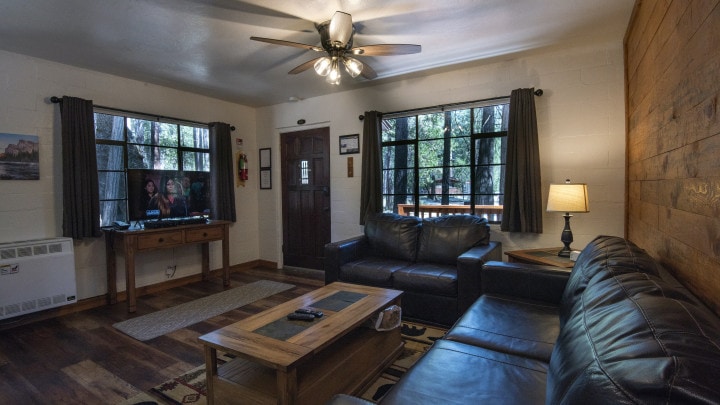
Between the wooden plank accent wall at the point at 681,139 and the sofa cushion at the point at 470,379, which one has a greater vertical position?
the wooden plank accent wall at the point at 681,139

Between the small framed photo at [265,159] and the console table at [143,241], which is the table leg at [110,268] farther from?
the small framed photo at [265,159]

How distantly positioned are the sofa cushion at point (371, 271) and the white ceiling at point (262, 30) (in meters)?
1.96

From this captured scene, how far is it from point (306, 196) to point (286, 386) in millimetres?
3600

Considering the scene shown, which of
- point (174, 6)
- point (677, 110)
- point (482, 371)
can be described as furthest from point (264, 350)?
point (174, 6)

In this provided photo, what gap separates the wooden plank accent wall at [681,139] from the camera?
3.72 ft

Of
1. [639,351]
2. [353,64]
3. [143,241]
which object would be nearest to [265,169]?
[143,241]

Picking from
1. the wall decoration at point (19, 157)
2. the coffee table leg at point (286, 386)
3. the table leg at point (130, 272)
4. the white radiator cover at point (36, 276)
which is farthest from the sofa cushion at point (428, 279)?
the wall decoration at point (19, 157)

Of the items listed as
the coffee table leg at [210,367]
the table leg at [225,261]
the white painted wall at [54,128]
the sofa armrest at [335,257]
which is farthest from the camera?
the table leg at [225,261]

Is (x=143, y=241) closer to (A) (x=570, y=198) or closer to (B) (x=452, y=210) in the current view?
(B) (x=452, y=210)

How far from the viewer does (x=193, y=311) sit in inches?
133

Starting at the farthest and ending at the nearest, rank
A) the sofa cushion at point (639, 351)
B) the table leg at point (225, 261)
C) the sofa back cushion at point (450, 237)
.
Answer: the table leg at point (225, 261) < the sofa back cushion at point (450, 237) < the sofa cushion at point (639, 351)

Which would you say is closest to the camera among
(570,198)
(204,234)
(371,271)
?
(570,198)

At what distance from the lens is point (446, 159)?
12.7 ft

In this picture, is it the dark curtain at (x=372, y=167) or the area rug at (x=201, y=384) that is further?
the dark curtain at (x=372, y=167)
